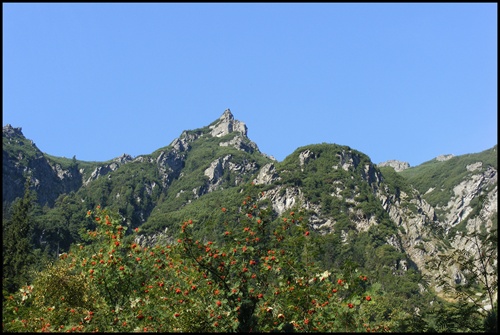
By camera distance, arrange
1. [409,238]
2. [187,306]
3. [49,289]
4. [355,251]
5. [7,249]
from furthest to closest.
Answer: [409,238] → [355,251] → [7,249] → [49,289] → [187,306]

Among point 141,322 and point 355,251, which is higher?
point 355,251

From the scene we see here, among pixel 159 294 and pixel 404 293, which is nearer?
pixel 159 294

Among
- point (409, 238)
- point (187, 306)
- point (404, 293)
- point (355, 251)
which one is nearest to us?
point (187, 306)

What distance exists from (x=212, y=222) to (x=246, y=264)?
4.28ft

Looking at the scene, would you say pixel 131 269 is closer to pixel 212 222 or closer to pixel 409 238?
pixel 212 222

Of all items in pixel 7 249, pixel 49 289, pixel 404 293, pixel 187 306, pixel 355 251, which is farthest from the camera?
pixel 355 251

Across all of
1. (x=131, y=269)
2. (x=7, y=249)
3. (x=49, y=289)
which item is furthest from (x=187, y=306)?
(x=7, y=249)

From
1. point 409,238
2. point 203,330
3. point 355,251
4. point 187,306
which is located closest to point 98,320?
point 187,306

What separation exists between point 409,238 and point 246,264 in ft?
614

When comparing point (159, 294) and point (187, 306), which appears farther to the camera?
point (159, 294)

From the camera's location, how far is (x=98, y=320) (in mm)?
10047

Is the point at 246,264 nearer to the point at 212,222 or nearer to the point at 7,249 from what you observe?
the point at 212,222

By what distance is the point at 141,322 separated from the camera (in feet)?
31.8

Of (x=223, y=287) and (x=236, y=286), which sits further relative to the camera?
(x=223, y=287)
